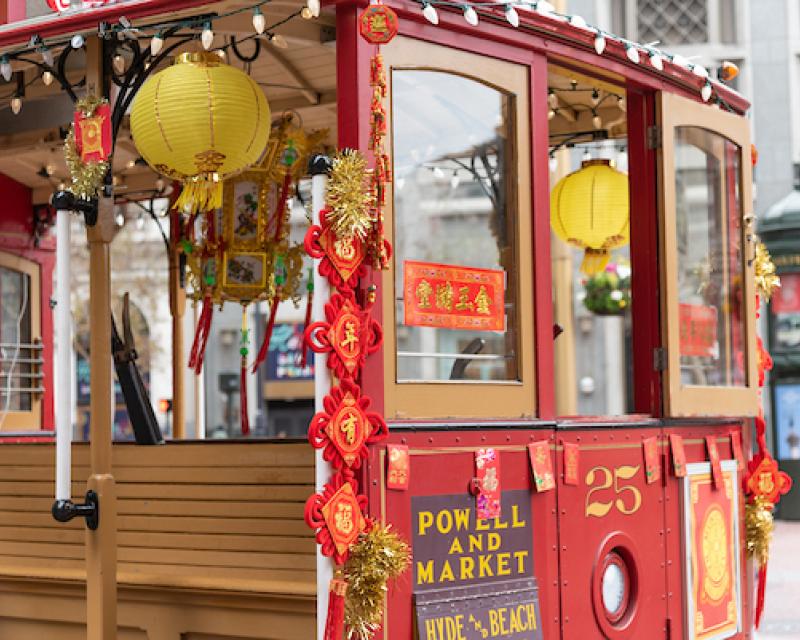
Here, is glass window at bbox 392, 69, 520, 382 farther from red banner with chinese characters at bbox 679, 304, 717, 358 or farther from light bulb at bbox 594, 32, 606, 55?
red banner with chinese characters at bbox 679, 304, 717, 358

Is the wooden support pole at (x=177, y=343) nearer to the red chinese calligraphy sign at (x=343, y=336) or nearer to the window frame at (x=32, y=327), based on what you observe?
Answer: the window frame at (x=32, y=327)

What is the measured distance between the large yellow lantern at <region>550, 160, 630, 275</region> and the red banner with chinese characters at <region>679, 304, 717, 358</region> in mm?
1094

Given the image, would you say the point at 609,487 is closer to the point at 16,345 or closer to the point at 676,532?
the point at 676,532

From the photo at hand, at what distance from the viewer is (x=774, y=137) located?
2328 centimetres

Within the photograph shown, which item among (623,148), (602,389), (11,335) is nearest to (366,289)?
(623,148)

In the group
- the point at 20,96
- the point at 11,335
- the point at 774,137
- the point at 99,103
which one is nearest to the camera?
the point at 99,103

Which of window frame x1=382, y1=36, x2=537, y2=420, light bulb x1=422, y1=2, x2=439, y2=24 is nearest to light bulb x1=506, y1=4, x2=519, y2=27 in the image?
window frame x1=382, y1=36, x2=537, y2=420

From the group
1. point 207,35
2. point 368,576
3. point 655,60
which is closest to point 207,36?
point 207,35

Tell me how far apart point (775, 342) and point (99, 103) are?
13.9 meters

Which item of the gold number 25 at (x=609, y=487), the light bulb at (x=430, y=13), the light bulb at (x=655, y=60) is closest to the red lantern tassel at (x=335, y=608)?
the gold number 25 at (x=609, y=487)

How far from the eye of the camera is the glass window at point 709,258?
6.47 metres

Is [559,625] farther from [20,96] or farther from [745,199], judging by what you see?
[20,96]

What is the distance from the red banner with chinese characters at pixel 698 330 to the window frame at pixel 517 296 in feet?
4.29

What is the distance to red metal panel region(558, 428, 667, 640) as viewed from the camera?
217 inches
